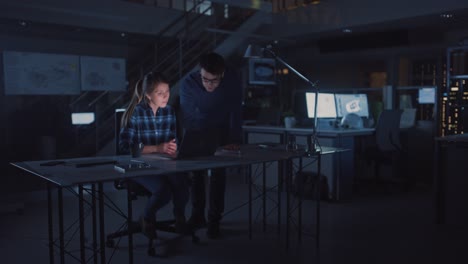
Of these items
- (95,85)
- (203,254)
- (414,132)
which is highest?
(95,85)

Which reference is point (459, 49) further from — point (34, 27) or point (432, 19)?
point (34, 27)

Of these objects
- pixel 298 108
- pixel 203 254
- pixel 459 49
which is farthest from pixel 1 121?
pixel 459 49

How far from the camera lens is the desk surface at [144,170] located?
6.72 feet

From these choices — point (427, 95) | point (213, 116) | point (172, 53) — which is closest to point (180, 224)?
point (213, 116)

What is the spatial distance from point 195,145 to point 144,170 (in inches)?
19.2

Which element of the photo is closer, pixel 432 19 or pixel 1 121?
pixel 432 19

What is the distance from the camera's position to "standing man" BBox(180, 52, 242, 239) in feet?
11.1

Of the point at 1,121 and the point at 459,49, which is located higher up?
the point at 459,49

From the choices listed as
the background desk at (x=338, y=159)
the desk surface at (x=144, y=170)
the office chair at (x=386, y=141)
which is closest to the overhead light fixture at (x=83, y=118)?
the background desk at (x=338, y=159)

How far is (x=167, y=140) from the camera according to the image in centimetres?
322

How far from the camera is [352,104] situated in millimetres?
5457

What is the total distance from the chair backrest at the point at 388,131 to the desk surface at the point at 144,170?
2.20 m

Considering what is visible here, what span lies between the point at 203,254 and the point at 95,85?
4320mm

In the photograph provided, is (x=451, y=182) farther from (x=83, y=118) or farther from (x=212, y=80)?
(x=83, y=118)
